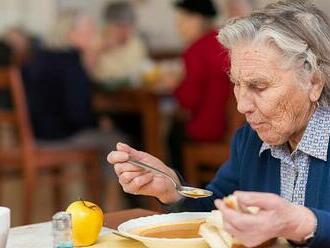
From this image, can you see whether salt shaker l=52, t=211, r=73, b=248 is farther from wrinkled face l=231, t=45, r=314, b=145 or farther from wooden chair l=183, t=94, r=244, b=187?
wooden chair l=183, t=94, r=244, b=187

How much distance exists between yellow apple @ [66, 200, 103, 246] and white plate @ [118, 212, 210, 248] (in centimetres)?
5

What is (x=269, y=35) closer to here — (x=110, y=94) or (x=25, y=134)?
(x=25, y=134)

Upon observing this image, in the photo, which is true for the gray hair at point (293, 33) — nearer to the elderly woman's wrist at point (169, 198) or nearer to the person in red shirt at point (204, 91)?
the elderly woman's wrist at point (169, 198)

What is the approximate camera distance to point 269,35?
161cm

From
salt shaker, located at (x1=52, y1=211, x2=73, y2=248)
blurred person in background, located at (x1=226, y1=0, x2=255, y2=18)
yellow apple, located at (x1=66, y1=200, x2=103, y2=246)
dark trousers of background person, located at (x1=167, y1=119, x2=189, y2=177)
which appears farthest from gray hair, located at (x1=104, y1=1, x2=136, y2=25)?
salt shaker, located at (x1=52, y1=211, x2=73, y2=248)

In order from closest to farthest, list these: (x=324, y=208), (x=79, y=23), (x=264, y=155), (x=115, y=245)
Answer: (x=115, y=245)
(x=324, y=208)
(x=264, y=155)
(x=79, y=23)

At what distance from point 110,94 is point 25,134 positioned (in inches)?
29.1

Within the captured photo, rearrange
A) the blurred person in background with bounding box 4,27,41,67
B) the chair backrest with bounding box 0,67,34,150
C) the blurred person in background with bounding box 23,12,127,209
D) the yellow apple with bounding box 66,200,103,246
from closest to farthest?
1. the yellow apple with bounding box 66,200,103,246
2. the chair backrest with bounding box 0,67,34,150
3. the blurred person in background with bounding box 23,12,127,209
4. the blurred person in background with bounding box 4,27,41,67

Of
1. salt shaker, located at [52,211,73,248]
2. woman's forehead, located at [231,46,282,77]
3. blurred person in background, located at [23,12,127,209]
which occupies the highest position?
woman's forehead, located at [231,46,282,77]

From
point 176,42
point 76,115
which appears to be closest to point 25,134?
point 76,115

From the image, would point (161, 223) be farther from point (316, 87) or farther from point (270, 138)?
point (316, 87)

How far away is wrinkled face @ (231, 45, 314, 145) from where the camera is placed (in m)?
1.63

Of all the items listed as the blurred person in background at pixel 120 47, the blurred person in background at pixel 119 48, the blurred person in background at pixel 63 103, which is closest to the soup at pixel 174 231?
the blurred person in background at pixel 63 103

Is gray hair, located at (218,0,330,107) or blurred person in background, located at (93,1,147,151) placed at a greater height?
gray hair, located at (218,0,330,107)
